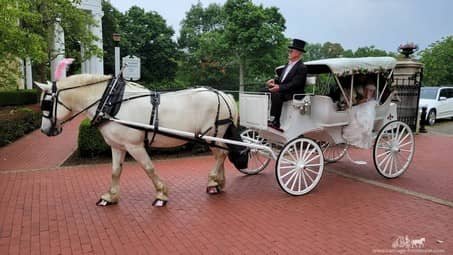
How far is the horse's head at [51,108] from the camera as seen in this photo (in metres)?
5.00

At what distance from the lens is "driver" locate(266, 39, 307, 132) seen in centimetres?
582

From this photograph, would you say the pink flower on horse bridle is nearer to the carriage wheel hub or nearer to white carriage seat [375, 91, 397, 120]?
the carriage wheel hub

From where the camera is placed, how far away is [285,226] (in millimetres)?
4637

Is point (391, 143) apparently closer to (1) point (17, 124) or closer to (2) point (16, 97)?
(1) point (17, 124)

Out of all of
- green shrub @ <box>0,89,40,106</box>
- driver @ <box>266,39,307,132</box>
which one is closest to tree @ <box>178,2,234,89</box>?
green shrub @ <box>0,89,40,106</box>

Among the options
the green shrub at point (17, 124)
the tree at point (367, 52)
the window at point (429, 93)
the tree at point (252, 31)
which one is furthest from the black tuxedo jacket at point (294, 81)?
the tree at point (367, 52)

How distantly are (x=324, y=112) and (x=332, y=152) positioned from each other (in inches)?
110

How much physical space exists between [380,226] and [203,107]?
2893 mm

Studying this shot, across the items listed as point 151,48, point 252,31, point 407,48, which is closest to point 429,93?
point 407,48

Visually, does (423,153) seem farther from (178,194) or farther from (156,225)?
(156,225)

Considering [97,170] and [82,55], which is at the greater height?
[82,55]

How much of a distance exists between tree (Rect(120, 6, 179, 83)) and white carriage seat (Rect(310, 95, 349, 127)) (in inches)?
1373

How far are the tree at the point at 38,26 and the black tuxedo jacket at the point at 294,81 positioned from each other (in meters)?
6.68

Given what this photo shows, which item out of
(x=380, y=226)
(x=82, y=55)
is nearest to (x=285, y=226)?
(x=380, y=226)
